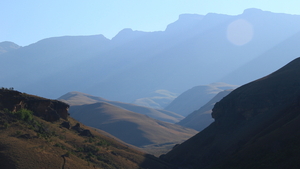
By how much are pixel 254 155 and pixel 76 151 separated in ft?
66.4

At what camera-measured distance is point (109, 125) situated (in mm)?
118000

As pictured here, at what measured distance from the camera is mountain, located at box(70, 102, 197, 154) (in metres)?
104

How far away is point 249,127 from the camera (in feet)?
171

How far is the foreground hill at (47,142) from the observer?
2630 cm

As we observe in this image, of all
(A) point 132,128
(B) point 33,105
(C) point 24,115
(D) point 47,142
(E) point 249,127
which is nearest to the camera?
(D) point 47,142

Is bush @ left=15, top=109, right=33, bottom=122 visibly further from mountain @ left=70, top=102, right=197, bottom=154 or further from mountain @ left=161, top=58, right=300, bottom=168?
mountain @ left=70, top=102, right=197, bottom=154

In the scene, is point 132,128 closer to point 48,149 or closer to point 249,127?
point 249,127

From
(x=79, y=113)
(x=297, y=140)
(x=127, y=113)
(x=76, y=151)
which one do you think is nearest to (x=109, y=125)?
(x=127, y=113)

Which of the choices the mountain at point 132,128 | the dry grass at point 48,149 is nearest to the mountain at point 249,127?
the dry grass at point 48,149

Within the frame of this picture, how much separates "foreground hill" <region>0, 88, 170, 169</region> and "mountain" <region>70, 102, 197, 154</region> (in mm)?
50087

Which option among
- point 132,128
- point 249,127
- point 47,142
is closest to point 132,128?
point 132,128

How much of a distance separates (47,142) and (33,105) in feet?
42.9

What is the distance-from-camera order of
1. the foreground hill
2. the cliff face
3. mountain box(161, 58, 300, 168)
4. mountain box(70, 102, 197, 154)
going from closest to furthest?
the foreground hill < mountain box(161, 58, 300, 168) < the cliff face < mountain box(70, 102, 197, 154)

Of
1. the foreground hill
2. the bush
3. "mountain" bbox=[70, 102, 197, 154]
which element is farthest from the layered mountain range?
the bush
